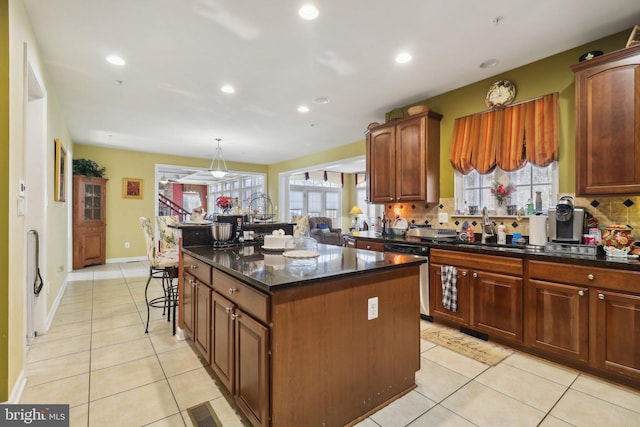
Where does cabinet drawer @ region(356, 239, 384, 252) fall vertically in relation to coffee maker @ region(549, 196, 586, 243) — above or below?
below

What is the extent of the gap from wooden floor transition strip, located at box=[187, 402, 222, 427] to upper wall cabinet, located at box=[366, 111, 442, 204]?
303 centimetres

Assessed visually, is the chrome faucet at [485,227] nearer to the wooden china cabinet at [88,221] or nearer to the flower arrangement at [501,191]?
the flower arrangement at [501,191]

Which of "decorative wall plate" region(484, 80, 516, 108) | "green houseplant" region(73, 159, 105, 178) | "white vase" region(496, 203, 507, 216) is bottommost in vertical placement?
"white vase" region(496, 203, 507, 216)

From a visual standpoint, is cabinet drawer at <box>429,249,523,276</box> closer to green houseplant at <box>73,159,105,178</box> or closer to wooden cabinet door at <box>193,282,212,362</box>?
wooden cabinet door at <box>193,282,212,362</box>

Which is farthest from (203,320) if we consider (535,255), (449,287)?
(535,255)

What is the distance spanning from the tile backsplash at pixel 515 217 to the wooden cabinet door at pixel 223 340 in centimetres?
289

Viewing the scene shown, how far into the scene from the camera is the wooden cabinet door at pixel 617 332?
1.96 metres

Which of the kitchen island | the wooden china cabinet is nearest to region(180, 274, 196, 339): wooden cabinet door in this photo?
the kitchen island

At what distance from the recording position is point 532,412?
1.79 metres

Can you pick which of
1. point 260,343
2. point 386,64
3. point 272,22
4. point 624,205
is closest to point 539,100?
point 624,205

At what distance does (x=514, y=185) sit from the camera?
3229 millimetres

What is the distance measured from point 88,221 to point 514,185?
7.55m

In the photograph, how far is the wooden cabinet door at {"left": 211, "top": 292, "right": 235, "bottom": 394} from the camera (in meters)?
1.71

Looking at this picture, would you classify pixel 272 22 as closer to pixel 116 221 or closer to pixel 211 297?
pixel 211 297
